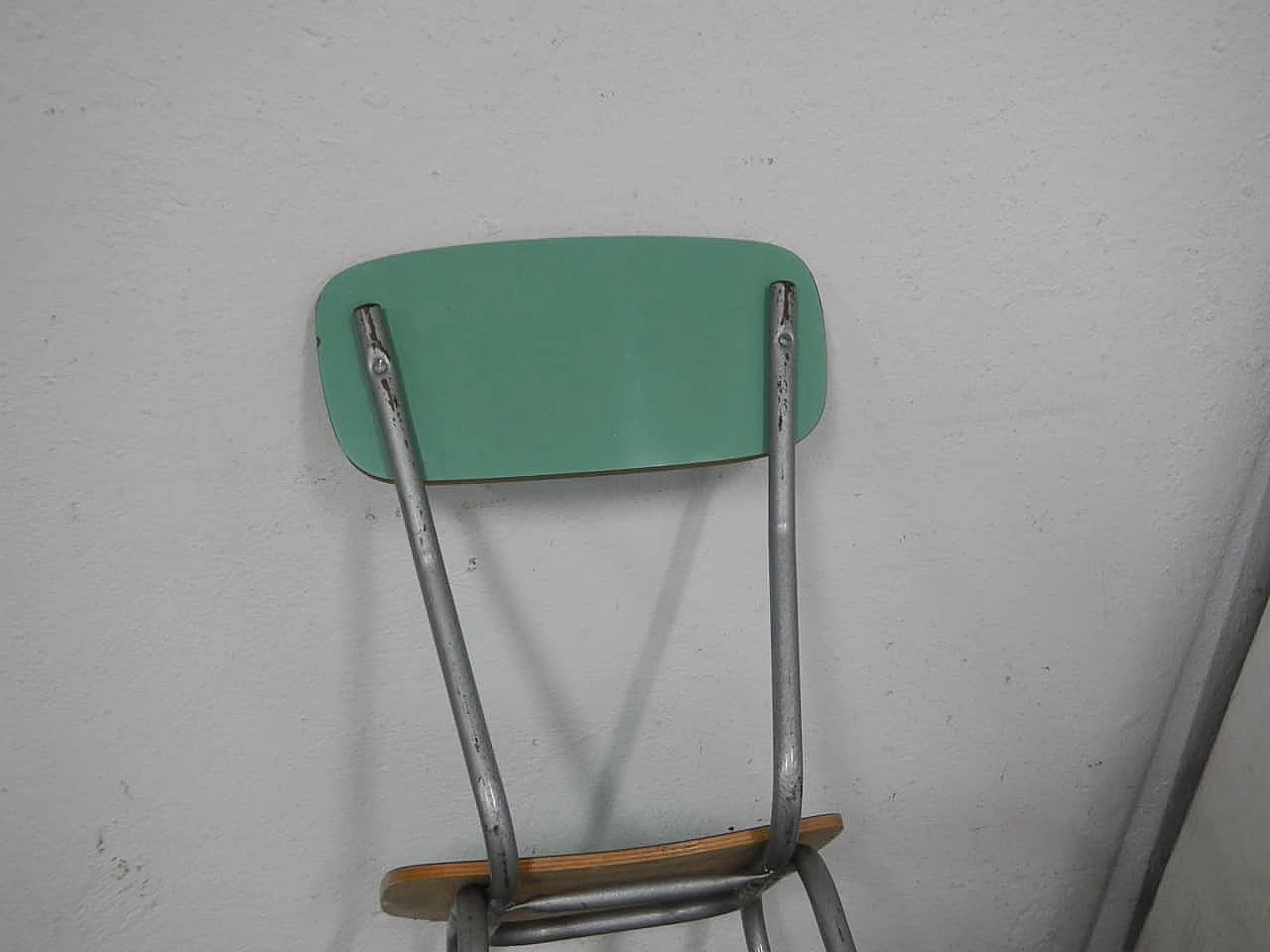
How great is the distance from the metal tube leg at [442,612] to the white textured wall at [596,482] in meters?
0.09

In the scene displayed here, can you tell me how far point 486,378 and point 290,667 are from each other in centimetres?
31

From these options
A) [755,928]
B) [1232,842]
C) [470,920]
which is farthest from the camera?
[1232,842]

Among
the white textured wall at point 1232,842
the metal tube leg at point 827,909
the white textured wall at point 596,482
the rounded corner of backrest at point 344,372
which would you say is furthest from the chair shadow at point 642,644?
the white textured wall at point 1232,842

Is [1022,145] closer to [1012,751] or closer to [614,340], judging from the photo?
[614,340]

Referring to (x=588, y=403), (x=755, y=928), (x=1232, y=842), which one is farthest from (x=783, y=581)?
(x=1232, y=842)

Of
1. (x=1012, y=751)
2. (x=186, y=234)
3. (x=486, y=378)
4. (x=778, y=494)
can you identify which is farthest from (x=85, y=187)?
(x=1012, y=751)

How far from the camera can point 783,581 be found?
0.60 metres

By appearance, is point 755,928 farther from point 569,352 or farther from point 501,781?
point 569,352

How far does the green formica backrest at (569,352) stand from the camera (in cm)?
60

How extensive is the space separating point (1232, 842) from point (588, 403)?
2.42 feet

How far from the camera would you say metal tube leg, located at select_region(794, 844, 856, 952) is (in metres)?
0.58

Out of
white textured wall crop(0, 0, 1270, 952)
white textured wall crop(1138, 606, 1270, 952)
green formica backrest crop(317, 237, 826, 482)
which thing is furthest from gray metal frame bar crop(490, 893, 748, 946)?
white textured wall crop(1138, 606, 1270, 952)

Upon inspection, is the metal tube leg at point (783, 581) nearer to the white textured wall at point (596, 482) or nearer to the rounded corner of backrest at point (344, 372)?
the white textured wall at point (596, 482)

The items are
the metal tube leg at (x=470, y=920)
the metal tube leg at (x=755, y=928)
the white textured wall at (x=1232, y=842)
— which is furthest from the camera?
the white textured wall at (x=1232, y=842)
